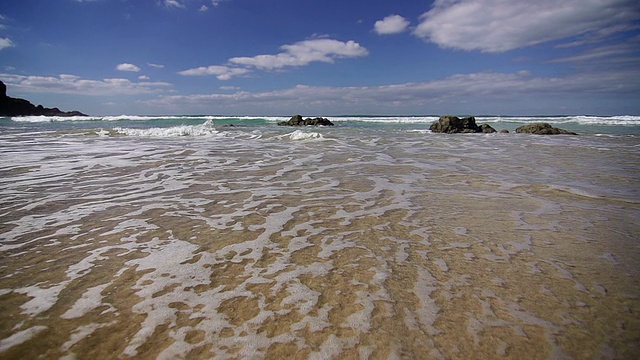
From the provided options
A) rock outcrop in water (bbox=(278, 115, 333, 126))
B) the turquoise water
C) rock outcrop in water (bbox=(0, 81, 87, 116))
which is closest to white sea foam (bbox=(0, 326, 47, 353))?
the turquoise water

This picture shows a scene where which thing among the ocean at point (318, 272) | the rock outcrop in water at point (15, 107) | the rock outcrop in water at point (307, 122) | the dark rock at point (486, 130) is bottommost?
the ocean at point (318, 272)

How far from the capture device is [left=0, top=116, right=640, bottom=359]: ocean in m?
1.85

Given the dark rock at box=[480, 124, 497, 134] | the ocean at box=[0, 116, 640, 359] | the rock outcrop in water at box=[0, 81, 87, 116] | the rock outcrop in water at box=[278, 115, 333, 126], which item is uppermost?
the rock outcrop in water at box=[0, 81, 87, 116]

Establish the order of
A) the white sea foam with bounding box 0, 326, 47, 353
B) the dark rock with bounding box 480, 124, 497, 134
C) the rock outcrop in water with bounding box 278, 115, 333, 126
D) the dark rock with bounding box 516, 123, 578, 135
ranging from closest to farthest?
the white sea foam with bounding box 0, 326, 47, 353, the dark rock with bounding box 516, 123, 578, 135, the dark rock with bounding box 480, 124, 497, 134, the rock outcrop in water with bounding box 278, 115, 333, 126

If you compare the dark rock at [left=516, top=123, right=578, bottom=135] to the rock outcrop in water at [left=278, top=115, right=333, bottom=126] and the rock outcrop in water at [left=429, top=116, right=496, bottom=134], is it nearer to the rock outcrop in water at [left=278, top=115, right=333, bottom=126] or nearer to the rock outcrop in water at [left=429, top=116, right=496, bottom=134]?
the rock outcrop in water at [left=429, top=116, right=496, bottom=134]

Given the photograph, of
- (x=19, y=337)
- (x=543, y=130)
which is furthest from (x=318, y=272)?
(x=543, y=130)

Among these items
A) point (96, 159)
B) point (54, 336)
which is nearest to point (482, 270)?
point (54, 336)

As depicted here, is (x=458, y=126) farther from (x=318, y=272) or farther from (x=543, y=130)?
(x=318, y=272)

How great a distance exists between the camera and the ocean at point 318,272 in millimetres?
1850

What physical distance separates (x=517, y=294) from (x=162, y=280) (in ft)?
8.53

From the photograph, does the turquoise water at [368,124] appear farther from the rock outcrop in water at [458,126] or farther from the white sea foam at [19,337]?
the white sea foam at [19,337]

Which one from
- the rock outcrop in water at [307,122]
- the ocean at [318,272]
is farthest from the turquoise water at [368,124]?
the ocean at [318,272]

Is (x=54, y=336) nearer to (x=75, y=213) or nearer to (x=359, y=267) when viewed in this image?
(x=359, y=267)

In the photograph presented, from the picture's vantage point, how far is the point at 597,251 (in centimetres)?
302
